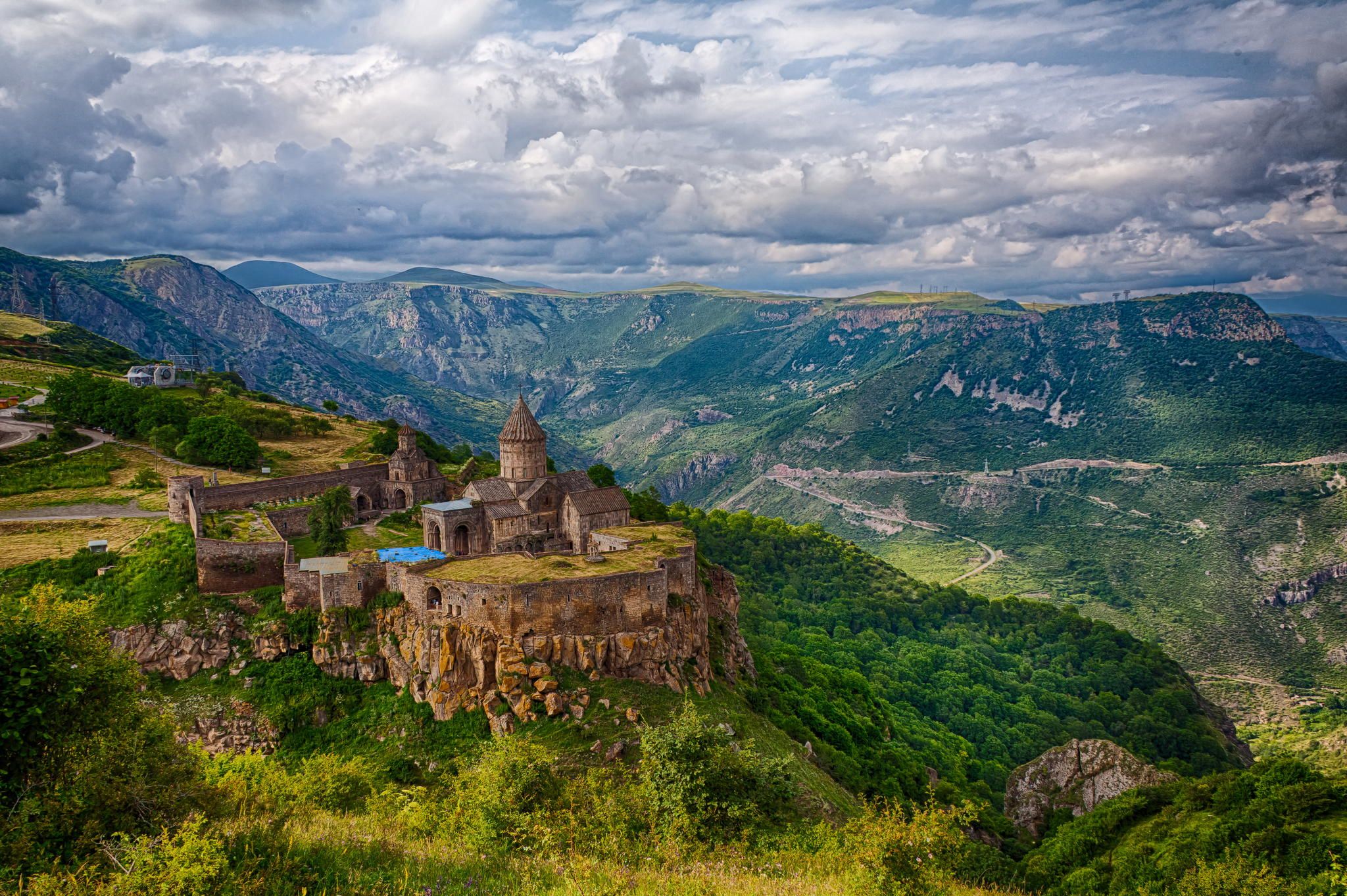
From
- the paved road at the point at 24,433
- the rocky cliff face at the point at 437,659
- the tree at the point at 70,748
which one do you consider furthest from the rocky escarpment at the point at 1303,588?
the paved road at the point at 24,433

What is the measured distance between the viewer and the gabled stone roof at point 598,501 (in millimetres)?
55312

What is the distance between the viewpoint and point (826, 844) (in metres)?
29.5

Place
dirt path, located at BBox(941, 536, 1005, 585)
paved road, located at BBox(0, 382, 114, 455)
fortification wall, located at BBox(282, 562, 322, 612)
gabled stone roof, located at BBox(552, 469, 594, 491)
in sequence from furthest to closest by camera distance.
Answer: dirt path, located at BBox(941, 536, 1005, 585)
paved road, located at BBox(0, 382, 114, 455)
gabled stone roof, located at BBox(552, 469, 594, 491)
fortification wall, located at BBox(282, 562, 322, 612)

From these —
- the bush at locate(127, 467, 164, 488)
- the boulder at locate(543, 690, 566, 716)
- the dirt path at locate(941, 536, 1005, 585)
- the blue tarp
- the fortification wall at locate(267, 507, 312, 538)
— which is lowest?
the dirt path at locate(941, 536, 1005, 585)

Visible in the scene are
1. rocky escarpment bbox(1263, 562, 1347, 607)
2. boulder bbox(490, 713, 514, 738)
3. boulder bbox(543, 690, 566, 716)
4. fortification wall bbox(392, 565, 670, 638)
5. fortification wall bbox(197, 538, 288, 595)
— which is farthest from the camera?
rocky escarpment bbox(1263, 562, 1347, 607)

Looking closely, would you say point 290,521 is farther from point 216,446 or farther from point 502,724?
point 502,724

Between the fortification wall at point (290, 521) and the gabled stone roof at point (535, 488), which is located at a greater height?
the gabled stone roof at point (535, 488)

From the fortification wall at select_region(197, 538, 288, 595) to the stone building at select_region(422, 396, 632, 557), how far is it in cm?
935

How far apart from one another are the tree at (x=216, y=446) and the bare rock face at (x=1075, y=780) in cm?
6934

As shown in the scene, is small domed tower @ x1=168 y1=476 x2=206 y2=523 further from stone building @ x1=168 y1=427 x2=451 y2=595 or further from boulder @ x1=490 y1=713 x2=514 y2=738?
boulder @ x1=490 y1=713 x2=514 y2=738

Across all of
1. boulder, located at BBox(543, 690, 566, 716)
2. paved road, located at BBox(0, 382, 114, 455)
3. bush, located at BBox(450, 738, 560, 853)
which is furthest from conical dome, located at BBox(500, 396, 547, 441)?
paved road, located at BBox(0, 382, 114, 455)

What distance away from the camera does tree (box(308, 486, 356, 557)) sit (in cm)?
4962

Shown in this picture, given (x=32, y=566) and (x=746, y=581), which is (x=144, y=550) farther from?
(x=746, y=581)

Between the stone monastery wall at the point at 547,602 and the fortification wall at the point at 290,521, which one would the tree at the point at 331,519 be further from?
the stone monastery wall at the point at 547,602
